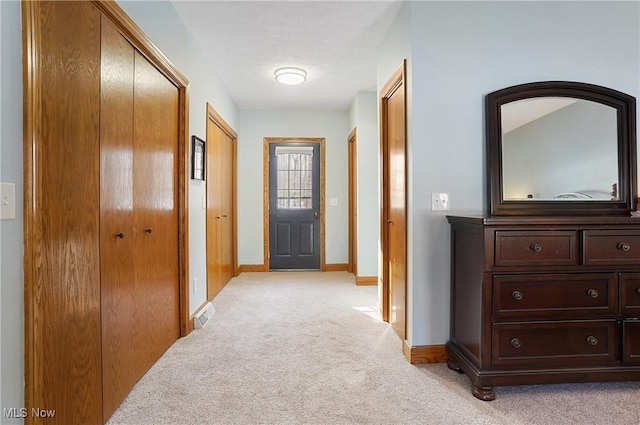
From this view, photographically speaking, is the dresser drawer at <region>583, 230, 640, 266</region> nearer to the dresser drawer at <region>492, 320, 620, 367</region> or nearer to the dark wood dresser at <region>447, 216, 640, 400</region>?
the dark wood dresser at <region>447, 216, 640, 400</region>

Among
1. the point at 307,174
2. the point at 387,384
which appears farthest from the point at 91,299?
the point at 307,174

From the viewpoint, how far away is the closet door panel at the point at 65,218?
123cm

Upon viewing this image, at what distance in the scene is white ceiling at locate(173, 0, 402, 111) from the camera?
2.58 metres

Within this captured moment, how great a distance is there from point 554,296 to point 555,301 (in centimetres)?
3

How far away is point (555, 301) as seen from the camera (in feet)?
6.23

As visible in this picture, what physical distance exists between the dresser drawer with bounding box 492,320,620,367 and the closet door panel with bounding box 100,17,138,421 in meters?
1.96

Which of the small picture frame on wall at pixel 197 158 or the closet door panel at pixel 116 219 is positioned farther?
the small picture frame on wall at pixel 197 158

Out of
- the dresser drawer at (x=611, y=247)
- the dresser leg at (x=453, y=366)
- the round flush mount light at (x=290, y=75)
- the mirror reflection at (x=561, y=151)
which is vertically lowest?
the dresser leg at (x=453, y=366)

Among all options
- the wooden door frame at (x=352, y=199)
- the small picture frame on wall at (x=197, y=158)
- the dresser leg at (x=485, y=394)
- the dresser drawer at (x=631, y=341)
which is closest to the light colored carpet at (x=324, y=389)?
the dresser leg at (x=485, y=394)

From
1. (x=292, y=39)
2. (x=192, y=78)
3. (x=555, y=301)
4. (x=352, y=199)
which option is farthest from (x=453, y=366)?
(x=352, y=199)

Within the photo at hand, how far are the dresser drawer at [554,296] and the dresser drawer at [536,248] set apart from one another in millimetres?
78

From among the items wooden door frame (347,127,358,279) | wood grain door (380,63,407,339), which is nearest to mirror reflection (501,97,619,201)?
wood grain door (380,63,407,339)

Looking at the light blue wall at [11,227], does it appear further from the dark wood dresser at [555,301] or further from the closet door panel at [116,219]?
the dark wood dresser at [555,301]

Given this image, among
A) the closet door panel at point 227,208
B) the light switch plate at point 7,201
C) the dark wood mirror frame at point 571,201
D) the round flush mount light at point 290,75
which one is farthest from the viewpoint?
the closet door panel at point 227,208
